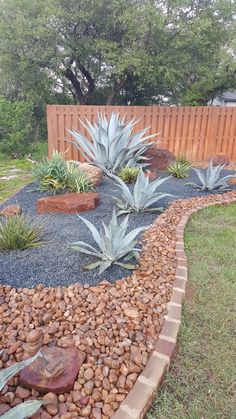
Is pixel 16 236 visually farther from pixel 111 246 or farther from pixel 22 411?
pixel 22 411

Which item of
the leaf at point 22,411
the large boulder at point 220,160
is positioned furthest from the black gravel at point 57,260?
the large boulder at point 220,160

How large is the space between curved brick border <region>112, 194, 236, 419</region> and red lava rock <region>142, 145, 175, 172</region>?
139 inches

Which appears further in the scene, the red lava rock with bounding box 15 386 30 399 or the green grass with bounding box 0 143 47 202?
the green grass with bounding box 0 143 47 202

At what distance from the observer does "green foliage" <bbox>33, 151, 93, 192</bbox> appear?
153 inches

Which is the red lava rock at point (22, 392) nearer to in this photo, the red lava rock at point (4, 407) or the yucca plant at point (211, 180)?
the red lava rock at point (4, 407)

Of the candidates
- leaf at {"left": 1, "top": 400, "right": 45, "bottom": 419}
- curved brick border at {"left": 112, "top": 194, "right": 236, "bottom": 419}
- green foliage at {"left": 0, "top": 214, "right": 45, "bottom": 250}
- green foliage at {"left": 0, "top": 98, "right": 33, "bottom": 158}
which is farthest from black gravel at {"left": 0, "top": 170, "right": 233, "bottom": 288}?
green foliage at {"left": 0, "top": 98, "right": 33, "bottom": 158}

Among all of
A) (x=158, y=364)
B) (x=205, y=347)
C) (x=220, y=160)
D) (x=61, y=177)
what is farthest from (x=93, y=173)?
(x=220, y=160)

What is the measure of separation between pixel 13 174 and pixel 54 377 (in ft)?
15.5

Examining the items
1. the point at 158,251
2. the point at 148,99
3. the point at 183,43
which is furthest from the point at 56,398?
the point at 148,99

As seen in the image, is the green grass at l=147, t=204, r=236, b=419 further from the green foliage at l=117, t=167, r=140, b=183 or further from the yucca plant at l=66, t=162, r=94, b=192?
the green foliage at l=117, t=167, r=140, b=183

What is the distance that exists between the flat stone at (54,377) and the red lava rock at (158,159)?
4473 mm

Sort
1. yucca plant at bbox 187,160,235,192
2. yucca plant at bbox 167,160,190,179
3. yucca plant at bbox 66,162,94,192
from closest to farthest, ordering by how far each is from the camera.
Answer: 1. yucca plant at bbox 66,162,94,192
2. yucca plant at bbox 187,160,235,192
3. yucca plant at bbox 167,160,190,179

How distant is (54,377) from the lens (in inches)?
53.2

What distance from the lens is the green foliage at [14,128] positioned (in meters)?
6.80
